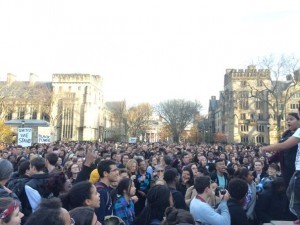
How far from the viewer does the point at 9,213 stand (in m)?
3.03

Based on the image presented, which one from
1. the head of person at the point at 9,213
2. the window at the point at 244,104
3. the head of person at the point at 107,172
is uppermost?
the window at the point at 244,104

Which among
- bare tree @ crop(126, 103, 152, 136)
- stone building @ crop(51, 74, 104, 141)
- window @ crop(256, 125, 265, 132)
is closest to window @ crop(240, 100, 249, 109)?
window @ crop(256, 125, 265, 132)

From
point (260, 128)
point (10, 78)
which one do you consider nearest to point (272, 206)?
point (260, 128)

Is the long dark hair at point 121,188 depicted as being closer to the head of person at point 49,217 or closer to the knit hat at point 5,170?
the knit hat at point 5,170

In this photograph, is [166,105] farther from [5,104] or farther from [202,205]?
[202,205]

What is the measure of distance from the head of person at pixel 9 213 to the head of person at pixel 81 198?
0.99 metres

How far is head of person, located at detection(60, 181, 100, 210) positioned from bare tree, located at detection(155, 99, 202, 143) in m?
70.7

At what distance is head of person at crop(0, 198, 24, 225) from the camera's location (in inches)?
117

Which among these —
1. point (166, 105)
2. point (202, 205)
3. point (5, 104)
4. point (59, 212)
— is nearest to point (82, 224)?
point (59, 212)

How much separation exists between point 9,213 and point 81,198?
1126 millimetres

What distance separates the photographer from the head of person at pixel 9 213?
2984 millimetres

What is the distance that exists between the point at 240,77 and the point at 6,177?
2998 inches

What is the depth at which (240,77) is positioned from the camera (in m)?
76.6

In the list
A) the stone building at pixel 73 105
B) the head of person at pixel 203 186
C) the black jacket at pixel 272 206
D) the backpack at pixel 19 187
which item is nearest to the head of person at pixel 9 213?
→ the backpack at pixel 19 187
